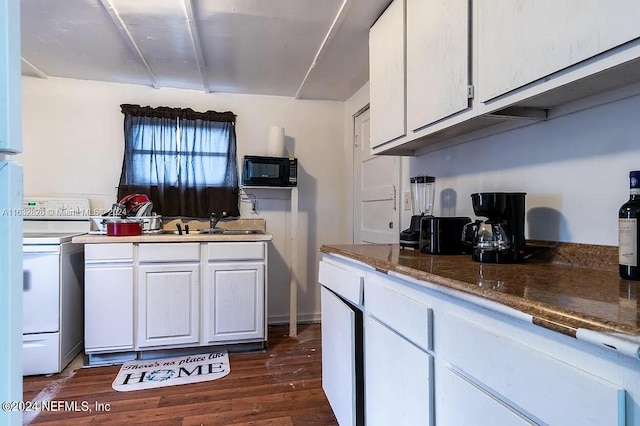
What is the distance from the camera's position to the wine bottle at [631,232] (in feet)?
2.98

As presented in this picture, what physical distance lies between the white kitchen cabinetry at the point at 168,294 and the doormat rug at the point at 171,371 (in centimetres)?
13

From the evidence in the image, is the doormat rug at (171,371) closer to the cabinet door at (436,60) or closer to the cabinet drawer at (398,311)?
the cabinet drawer at (398,311)

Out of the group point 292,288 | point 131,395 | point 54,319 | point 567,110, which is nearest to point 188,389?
point 131,395

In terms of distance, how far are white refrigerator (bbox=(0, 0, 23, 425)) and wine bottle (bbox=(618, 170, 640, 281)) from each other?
1.33 meters

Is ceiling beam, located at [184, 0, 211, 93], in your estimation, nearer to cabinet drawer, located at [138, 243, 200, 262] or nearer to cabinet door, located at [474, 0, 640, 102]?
cabinet drawer, located at [138, 243, 200, 262]

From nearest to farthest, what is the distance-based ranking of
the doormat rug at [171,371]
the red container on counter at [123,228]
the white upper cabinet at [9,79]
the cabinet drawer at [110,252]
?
the white upper cabinet at [9,79] → the doormat rug at [171,371] → the cabinet drawer at [110,252] → the red container on counter at [123,228]

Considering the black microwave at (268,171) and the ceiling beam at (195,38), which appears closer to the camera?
the ceiling beam at (195,38)

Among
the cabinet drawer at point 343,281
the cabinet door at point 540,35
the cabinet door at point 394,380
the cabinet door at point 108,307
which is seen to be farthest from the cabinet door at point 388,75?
the cabinet door at point 108,307

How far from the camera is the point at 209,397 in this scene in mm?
2039

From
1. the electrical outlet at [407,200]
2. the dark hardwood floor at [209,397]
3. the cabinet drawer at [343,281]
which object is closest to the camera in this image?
the cabinet drawer at [343,281]

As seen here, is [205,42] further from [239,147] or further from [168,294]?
[168,294]

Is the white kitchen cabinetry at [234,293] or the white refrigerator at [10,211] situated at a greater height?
the white refrigerator at [10,211]

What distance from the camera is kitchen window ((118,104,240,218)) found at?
300 centimetres

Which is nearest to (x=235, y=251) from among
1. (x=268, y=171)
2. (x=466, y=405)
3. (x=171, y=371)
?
(x=268, y=171)
